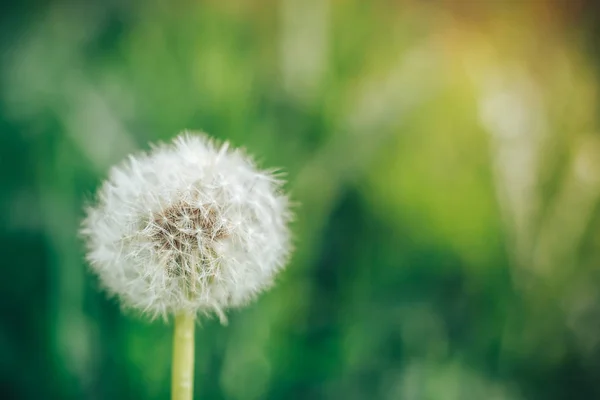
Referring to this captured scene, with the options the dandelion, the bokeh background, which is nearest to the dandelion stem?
the dandelion

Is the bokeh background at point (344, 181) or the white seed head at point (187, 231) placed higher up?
the bokeh background at point (344, 181)

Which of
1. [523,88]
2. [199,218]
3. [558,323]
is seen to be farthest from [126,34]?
[558,323]

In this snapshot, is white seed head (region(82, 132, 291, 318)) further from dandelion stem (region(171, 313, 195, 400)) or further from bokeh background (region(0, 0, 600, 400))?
bokeh background (region(0, 0, 600, 400))

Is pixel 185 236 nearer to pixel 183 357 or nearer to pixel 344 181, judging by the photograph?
pixel 183 357

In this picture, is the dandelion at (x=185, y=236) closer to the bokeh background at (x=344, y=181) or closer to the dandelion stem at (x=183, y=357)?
the dandelion stem at (x=183, y=357)

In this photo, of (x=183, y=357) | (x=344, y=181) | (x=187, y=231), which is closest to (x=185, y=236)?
(x=187, y=231)

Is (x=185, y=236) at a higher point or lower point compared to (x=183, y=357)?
higher

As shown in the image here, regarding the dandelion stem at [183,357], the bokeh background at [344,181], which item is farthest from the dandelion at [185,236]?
the bokeh background at [344,181]
